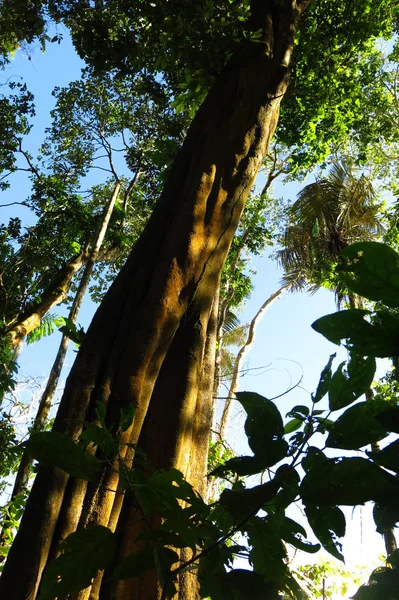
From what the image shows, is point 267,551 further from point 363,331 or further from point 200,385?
point 200,385

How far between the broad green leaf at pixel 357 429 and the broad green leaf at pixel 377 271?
0.44 feet

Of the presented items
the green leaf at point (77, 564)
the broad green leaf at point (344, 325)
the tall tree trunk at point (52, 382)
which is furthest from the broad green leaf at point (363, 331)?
the tall tree trunk at point (52, 382)

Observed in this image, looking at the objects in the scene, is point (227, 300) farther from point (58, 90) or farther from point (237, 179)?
point (237, 179)

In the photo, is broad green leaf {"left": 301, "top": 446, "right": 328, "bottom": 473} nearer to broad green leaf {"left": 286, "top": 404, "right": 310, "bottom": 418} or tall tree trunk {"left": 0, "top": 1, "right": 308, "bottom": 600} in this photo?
broad green leaf {"left": 286, "top": 404, "right": 310, "bottom": 418}

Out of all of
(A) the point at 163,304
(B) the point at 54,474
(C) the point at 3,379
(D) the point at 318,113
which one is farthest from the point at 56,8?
(B) the point at 54,474

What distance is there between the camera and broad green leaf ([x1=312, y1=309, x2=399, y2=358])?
1.98 feet

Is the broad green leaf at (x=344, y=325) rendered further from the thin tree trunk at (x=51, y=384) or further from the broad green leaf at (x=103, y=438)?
the thin tree trunk at (x=51, y=384)

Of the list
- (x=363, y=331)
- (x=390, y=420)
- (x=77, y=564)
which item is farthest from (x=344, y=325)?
(x=77, y=564)

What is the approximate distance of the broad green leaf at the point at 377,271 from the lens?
1.92 feet

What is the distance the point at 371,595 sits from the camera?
44cm

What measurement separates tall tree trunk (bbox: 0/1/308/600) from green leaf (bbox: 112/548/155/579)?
1.75 feet

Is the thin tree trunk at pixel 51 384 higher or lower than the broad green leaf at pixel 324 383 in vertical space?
higher

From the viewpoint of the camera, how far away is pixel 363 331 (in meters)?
0.61

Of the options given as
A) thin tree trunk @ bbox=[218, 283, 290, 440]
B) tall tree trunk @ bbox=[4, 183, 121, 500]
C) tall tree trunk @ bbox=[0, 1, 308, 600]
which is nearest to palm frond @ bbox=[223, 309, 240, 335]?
thin tree trunk @ bbox=[218, 283, 290, 440]
